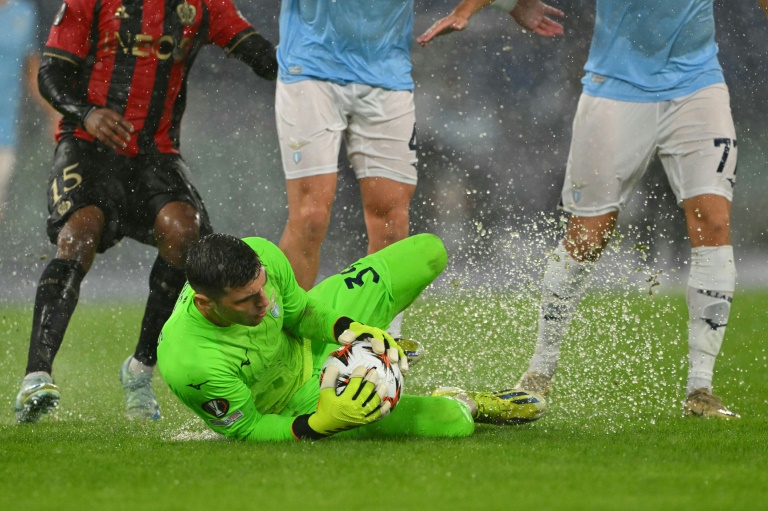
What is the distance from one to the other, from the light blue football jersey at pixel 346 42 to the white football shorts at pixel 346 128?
0.17 feet

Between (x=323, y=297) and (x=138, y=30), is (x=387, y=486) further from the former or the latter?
(x=138, y=30)

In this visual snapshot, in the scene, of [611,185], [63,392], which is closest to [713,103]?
[611,185]

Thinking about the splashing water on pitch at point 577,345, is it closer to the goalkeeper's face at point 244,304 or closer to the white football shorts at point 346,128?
the white football shorts at point 346,128

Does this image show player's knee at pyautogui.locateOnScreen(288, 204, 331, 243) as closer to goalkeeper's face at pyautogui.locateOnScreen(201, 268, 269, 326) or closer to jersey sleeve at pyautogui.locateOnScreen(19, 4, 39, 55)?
goalkeeper's face at pyautogui.locateOnScreen(201, 268, 269, 326)

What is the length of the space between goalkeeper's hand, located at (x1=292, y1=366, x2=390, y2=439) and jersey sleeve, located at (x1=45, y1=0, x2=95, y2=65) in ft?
7.53

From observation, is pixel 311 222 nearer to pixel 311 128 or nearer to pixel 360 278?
Result: pixel 311 128

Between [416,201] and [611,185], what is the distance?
5.17 meters

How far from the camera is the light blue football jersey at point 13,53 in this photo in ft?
33.6

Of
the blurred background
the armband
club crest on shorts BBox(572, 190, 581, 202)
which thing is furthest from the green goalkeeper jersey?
the blurred background

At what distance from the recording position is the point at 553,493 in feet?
9.34

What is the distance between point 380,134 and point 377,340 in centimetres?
164

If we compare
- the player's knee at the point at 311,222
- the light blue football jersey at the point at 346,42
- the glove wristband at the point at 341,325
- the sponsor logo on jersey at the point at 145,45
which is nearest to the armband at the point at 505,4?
the light blue football jersey at the point at 346,42

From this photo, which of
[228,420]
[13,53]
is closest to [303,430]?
[228,420]

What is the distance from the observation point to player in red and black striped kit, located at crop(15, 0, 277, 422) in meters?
4.84
